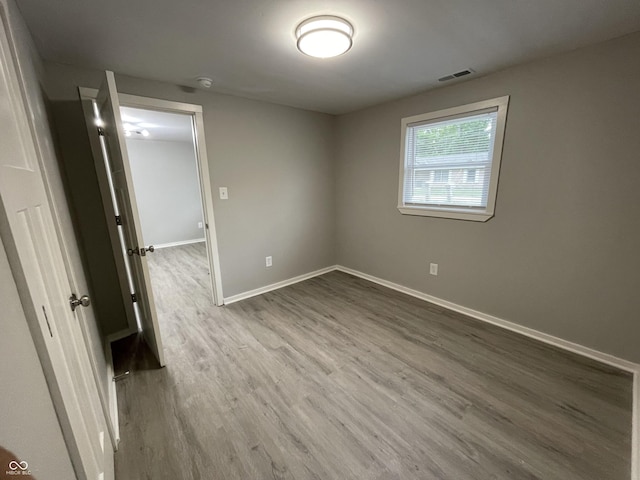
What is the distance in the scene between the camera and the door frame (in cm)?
219

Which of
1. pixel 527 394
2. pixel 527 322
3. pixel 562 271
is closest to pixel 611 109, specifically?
pixel 562 271

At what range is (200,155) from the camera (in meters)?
2.67

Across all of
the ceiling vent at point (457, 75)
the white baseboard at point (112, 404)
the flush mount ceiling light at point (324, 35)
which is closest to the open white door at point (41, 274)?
the white baseboard at point (112, 404)

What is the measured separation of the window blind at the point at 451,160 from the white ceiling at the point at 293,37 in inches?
19.0

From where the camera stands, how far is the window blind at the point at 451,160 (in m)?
2.46

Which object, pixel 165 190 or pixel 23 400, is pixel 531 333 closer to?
pixel 23 400

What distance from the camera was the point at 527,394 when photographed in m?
1.73

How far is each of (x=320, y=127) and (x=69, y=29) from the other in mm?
2590

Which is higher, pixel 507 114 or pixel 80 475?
pixel 507 114

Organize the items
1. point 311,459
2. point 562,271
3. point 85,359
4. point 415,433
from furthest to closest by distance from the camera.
→ point 562,271
point 415,433
point 311,459
point 85,359

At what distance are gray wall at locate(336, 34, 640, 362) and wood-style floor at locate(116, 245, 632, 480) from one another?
329 mm

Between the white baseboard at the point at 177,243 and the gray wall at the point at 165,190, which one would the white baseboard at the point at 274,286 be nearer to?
the gray wall at the point at 165,190

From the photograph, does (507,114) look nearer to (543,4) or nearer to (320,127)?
(543,4)

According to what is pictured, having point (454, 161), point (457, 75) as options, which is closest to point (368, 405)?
point (454, 161)
